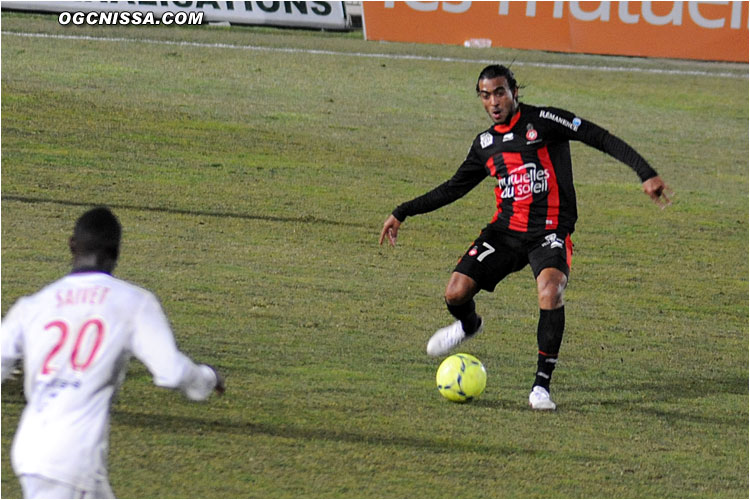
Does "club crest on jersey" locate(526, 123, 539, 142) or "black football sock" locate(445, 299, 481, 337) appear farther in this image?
"black football sock" locate(445, 299, 481, 337)

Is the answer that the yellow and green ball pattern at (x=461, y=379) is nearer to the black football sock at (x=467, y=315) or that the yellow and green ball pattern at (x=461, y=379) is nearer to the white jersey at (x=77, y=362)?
the black football sock at (x=467, y=315)

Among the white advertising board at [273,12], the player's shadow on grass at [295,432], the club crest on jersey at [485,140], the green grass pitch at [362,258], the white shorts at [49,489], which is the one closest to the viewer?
the white shorts at [49,489]

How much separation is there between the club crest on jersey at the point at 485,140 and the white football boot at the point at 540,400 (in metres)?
1.94

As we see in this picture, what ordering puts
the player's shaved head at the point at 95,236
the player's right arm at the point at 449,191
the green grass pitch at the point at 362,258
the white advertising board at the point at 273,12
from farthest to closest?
the white advertising board at the point at 273,12, the player's right arm at the point at 449,191, the green grass pitch at the point at 362,258, the player's shaved head at the point at 95,236

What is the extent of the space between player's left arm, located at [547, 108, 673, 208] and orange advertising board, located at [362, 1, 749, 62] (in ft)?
53.3

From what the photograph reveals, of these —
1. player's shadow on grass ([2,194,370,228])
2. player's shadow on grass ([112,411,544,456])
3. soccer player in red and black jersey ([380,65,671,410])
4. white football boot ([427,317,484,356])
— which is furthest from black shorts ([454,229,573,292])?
player's shadow on grass ([2,194,370,228])

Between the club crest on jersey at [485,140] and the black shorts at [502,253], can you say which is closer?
the black shorts at [502,253]

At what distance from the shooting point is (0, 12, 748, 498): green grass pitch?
7824 mm

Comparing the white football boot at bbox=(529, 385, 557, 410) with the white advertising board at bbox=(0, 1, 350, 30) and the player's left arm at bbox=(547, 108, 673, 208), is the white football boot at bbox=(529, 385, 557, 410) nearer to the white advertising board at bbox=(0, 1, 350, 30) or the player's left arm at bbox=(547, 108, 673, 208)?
the player's left arm at bbox=(547, 108, 673, 208)

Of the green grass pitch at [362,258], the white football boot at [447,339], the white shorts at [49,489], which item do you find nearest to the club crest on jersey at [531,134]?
the white football boot at [447,339]

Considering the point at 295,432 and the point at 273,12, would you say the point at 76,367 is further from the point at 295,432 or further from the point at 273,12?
the point at 273,12

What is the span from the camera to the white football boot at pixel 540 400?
8805 millimetres

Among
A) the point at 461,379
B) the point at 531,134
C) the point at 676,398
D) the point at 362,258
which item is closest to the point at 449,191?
the point at 531,134

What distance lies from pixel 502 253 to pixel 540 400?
1214 mm
